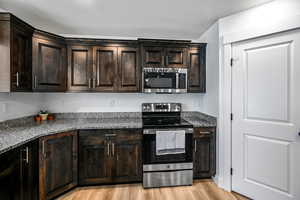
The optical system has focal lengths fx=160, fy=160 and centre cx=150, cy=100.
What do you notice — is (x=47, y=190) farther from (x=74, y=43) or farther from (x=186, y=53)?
(x=186, y=53)

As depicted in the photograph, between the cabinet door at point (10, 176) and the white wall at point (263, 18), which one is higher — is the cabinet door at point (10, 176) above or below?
below

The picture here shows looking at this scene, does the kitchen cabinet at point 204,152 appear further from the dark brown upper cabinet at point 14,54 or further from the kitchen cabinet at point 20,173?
the dark brown upper cabinet at point 14,54

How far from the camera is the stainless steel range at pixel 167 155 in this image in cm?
245

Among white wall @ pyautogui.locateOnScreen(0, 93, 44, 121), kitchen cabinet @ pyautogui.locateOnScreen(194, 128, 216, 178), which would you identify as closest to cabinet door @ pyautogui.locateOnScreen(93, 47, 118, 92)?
white wall @ pyautogui.locateOnScreen(0, 93, 44, 121)

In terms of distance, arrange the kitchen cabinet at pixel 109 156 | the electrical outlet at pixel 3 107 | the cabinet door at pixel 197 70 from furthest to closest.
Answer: the cabinet door at pixel 197 70, the kitchen cabinet at pixel 109 156, the electrical outlet at pixel 3 107

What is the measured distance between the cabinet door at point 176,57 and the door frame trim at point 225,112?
638mm

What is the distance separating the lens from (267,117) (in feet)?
6.60

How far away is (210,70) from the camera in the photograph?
279 centimetres

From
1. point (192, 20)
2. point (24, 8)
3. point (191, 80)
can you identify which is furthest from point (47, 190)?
point (192, 20)

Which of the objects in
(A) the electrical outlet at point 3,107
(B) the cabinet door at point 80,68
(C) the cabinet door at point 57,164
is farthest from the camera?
(B) the cabinet door at point 80,68

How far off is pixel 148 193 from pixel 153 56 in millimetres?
2173

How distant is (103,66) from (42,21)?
1.11m

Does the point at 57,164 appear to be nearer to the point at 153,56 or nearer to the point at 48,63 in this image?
the point at 48,63

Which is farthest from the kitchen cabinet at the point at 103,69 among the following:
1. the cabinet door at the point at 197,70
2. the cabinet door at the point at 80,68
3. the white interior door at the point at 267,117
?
the white interior door at the point at 267,117
